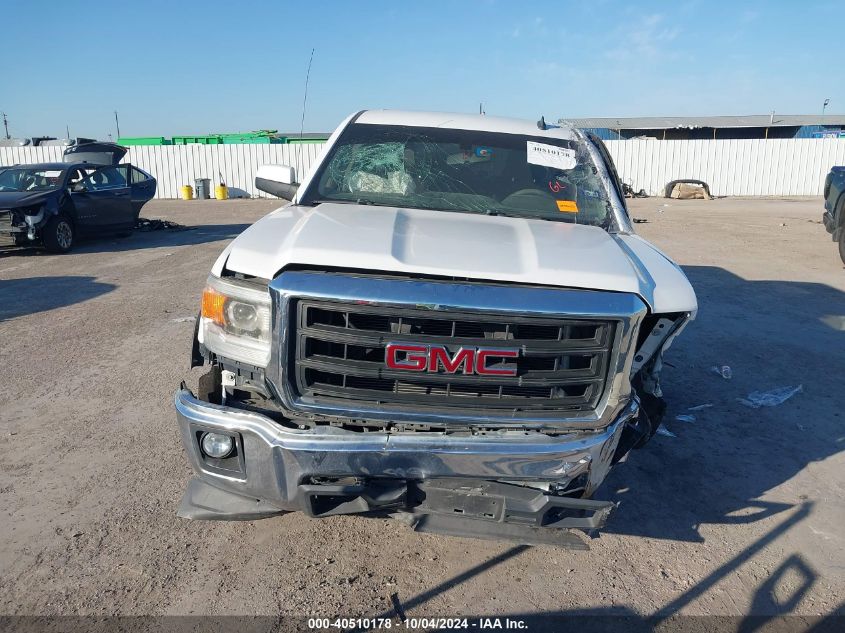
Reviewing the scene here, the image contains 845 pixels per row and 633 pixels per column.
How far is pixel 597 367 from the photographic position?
8.82 ft

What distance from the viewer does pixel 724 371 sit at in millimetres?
5695

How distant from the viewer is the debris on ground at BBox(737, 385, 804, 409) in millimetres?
5102

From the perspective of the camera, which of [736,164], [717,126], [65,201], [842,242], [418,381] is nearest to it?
[418,381]

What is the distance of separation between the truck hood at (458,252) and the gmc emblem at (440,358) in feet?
0.96

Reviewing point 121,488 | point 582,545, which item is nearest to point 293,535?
point 121,488

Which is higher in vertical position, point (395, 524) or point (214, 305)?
point (214, 305)

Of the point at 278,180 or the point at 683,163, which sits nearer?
the point at 278,180

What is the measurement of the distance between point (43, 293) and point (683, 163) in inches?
1015

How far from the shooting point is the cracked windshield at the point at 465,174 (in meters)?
3.90

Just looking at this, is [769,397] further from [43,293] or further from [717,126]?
[717,126]

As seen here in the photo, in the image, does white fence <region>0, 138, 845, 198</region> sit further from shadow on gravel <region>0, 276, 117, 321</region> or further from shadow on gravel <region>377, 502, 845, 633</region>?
shadow on gravel <region>377, 502, 845, 633</region>

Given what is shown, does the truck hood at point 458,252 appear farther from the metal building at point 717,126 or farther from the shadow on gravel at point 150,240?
the metal building at point 717,126

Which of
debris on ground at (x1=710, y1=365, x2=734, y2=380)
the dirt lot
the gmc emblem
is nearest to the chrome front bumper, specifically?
the gmc emblem

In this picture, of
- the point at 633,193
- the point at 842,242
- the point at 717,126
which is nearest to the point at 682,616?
the point at 842,242
